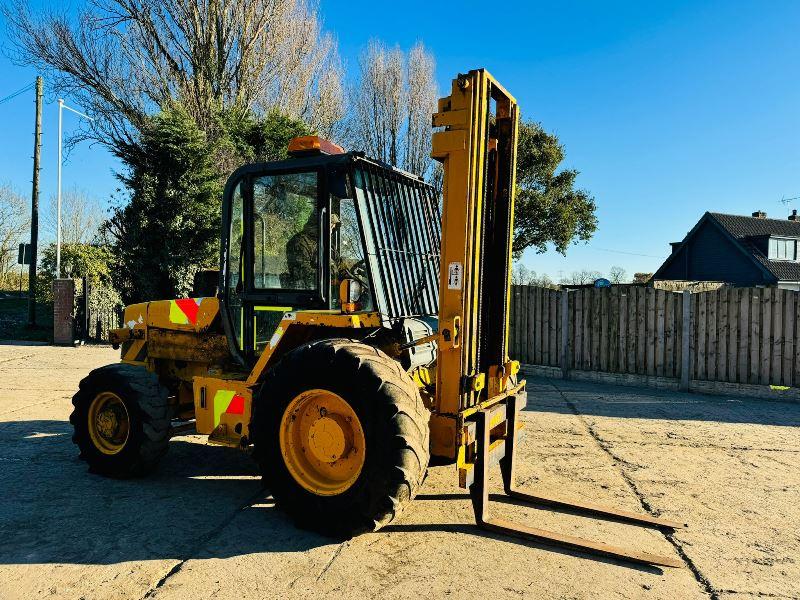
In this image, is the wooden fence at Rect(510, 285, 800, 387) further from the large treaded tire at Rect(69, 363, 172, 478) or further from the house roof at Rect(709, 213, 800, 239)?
the house roof at Rect(709, 213, 800, 239)

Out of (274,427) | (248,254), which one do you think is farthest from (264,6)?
(274,427)

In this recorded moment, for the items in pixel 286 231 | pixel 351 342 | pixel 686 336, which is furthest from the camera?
pixel 686 336

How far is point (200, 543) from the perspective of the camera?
13.1 feet

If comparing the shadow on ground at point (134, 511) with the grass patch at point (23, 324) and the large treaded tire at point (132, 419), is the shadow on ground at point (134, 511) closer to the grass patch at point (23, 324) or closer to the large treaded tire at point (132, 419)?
the large treaded tire at point (132, 419)

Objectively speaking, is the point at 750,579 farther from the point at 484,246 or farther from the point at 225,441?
the point at 225,441

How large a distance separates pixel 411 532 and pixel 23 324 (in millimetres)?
19904

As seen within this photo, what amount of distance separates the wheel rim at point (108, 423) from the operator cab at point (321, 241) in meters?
1.31

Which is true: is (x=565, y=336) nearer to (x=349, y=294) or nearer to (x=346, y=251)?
(x=346, y=251)

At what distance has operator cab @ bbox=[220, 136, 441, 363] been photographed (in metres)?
4.52

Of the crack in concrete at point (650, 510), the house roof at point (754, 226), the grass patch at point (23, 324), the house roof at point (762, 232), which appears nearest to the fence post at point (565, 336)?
the crack in concrete at point (650, 510)

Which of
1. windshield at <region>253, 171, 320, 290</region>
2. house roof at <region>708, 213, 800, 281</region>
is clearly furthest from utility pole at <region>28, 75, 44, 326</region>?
house roof at <region>708, 213, 800, 281</region>

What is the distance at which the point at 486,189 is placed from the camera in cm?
468

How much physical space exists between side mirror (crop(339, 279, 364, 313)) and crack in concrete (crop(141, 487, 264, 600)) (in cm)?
182

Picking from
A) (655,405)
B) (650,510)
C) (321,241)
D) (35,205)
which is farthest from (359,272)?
(35,205)
